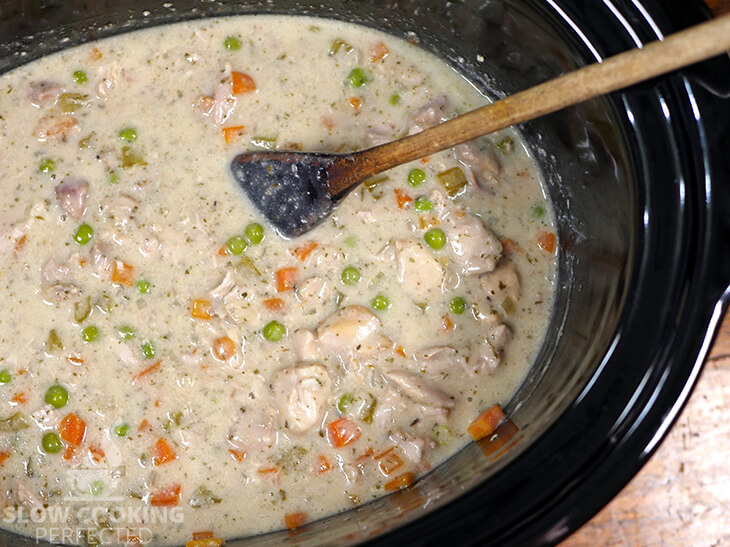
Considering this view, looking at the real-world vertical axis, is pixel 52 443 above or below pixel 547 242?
below

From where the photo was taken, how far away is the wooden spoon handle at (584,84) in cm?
183

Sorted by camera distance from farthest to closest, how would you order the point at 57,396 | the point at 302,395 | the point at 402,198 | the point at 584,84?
the point at 402,198 → the point at 57,396 → the point at 302,395 → the point at 584,84

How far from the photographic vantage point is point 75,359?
3088mm

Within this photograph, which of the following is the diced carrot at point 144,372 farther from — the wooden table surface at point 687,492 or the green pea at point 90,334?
the wooden table surface at point 687,492

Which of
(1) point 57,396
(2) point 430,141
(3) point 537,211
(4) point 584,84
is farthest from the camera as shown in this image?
(3) point 537,211

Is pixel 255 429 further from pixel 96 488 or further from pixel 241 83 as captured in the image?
pixel 241 83

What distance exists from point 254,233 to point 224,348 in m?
0.53

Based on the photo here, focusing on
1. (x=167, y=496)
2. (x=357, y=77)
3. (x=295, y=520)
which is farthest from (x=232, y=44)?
(x=295, y=520)

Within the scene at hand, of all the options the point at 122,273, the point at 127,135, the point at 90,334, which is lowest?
the point at 90,334

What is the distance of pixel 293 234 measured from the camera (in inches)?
122

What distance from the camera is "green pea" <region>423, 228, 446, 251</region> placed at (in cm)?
312

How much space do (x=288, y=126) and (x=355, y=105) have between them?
1.10 ft

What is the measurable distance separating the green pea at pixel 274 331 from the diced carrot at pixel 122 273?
65 centimetres

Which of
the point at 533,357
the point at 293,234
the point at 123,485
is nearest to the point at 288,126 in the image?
the point at 293,234
